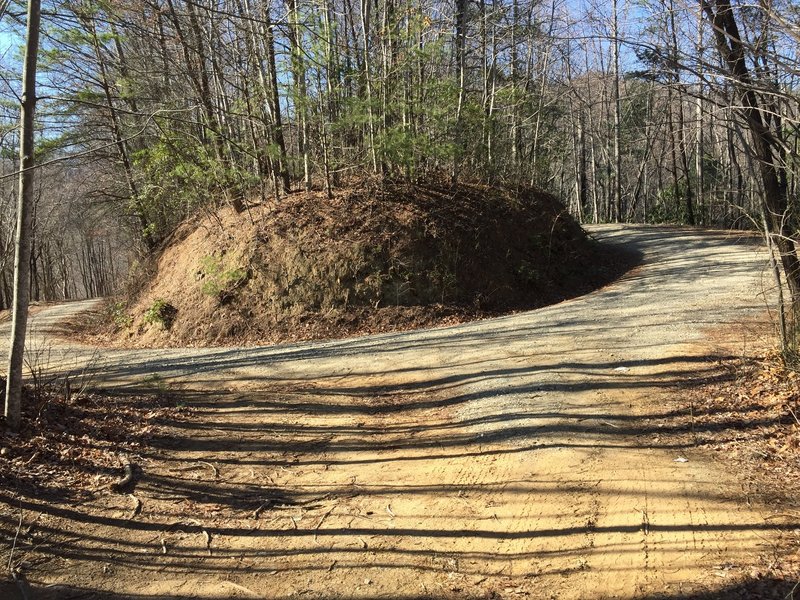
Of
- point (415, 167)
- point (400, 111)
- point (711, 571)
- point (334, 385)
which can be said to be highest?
point (400, 111)

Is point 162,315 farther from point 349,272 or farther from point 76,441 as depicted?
point 76,441

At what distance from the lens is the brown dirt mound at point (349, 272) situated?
11445 mm

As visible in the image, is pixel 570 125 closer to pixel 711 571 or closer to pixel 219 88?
pixel 219 88

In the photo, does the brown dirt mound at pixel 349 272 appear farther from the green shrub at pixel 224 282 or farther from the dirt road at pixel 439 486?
the dirt road at pixel 439 486

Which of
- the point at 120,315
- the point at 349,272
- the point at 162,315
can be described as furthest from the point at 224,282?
the point at 120,315

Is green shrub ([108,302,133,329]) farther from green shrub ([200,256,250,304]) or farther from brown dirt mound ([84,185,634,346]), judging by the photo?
green shrub ([200,256,250,304])

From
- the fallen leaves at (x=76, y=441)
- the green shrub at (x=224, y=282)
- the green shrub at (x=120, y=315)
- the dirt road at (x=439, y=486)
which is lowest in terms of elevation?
the dirt road at (x=439, y=486)

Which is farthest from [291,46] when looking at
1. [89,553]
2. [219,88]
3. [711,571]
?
[711,571]

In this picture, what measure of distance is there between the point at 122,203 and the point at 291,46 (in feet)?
39.4

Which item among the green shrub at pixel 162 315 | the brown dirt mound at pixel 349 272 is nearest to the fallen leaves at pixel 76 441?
the brown dirt mound at pixel 349 272

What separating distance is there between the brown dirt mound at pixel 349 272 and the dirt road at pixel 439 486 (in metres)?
3.50

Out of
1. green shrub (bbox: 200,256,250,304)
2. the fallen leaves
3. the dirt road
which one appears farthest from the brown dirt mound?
the fallen leaves

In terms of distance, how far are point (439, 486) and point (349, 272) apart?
7.69m

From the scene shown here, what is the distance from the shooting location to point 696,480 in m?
4.14
